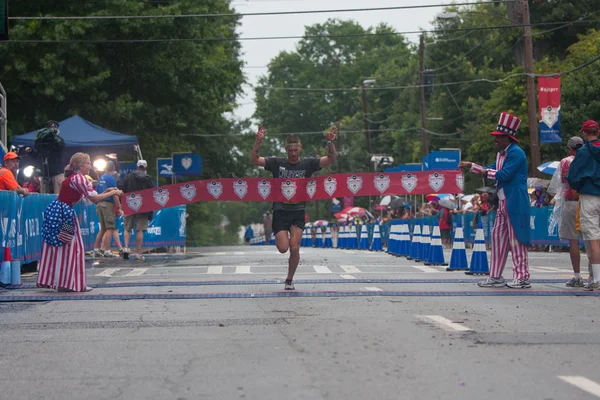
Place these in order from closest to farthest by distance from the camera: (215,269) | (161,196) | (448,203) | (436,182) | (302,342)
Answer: (302,342)
(436,182)
(215,269)
(161,196)
(448,203)

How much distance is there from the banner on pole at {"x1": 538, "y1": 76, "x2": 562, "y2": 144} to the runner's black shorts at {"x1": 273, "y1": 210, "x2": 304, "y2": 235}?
21242 mm

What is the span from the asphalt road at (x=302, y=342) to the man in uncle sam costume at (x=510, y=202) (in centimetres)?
43

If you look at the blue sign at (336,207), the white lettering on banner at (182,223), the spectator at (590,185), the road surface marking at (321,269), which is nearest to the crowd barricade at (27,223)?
the road surface marking at (321,269)

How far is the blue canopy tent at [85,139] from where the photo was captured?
24531 millimetres

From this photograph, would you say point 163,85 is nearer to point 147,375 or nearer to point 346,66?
point 147,375

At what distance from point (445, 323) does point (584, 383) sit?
297 cm

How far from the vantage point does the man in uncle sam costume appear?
13.0 m

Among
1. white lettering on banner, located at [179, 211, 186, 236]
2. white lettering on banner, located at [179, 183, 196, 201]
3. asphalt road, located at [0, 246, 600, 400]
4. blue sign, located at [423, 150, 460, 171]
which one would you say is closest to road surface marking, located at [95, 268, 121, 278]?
white lettering on banner, located at [179, 183, 196, 201]

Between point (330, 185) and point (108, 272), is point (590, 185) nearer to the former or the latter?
point (330, 185)

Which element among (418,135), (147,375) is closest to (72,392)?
(147,375)

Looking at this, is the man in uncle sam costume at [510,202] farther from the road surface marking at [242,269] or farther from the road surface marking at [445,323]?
the road surface marking at [242,269]

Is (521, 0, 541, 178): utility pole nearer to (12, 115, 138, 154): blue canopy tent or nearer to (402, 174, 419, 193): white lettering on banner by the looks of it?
(12, 115, 138, 154): blue canopy tent

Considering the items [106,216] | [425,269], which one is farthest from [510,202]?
[106,216]

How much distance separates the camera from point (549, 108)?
110 ft
